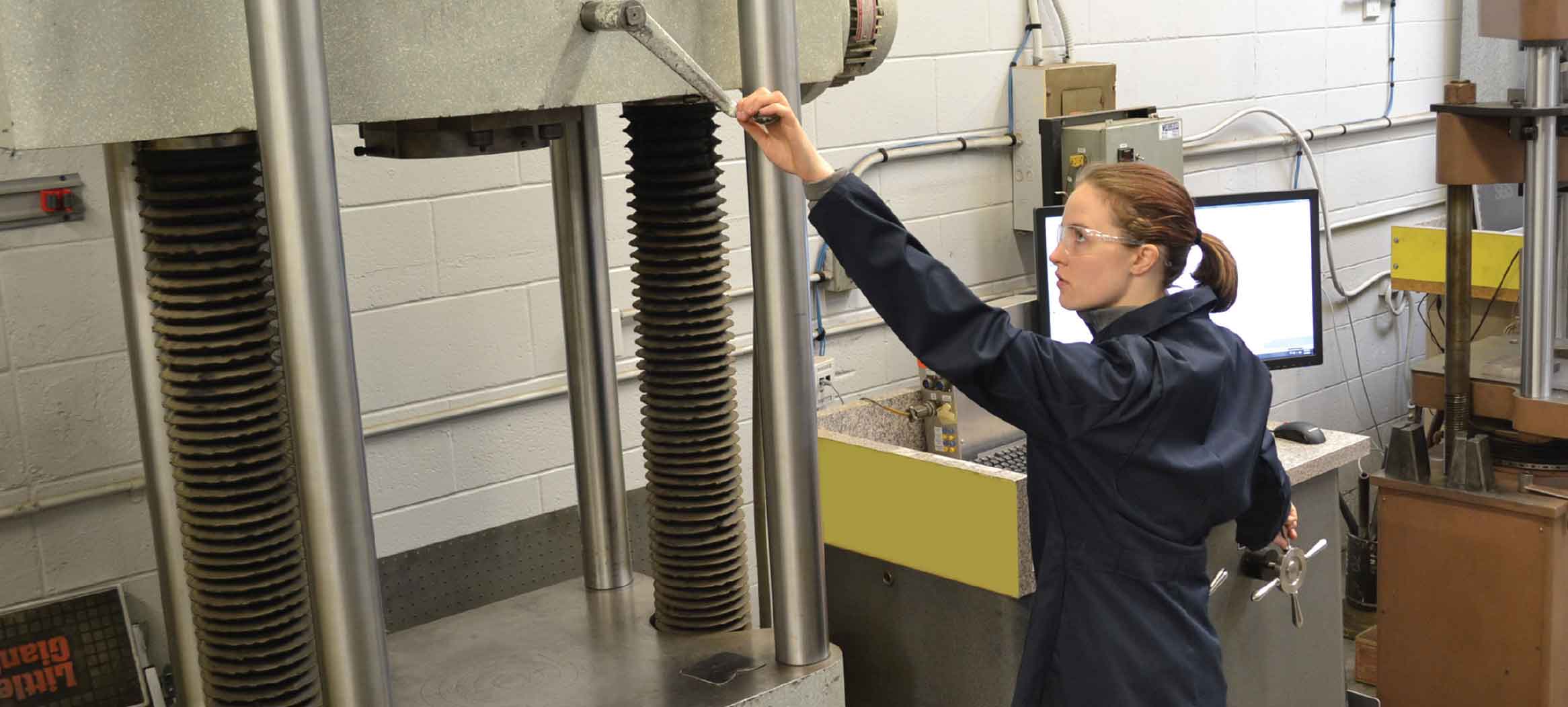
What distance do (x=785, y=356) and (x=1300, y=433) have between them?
63.1 inches

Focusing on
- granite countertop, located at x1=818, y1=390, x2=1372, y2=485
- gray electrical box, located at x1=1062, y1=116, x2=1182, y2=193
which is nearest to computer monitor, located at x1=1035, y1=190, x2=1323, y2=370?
granite countertop, located at x1=818, y1=390, x2=1372, y2=485

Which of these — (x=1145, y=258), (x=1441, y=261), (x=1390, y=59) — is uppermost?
(x=1390, y=59)

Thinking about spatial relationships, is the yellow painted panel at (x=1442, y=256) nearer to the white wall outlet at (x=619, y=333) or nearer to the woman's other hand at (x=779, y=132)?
the white wall outlet at (x=619, y=333)

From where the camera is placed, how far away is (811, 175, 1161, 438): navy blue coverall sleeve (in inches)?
54.2

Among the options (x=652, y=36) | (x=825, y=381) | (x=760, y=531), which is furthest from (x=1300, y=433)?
(x=652, y=36)

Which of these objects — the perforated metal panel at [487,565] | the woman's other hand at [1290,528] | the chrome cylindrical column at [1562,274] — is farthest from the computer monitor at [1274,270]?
the perforated metal panel at [487,565]

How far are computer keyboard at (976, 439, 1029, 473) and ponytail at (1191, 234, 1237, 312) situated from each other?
2.71 feet

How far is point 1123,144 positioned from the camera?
3.09 meters

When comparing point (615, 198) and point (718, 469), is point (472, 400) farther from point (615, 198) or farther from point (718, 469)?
point (718, 469)

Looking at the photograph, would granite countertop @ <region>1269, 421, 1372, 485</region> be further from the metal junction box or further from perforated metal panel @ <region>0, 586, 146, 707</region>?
perforated metal panel @ <region>0, 586, 146, 707</region>

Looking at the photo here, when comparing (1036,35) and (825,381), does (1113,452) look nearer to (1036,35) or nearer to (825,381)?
(825,381)

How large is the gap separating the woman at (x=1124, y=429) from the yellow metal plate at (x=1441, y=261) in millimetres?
1734

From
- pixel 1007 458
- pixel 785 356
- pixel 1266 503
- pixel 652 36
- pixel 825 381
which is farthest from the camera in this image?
pixel 825 381

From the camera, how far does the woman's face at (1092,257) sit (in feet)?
5.21
